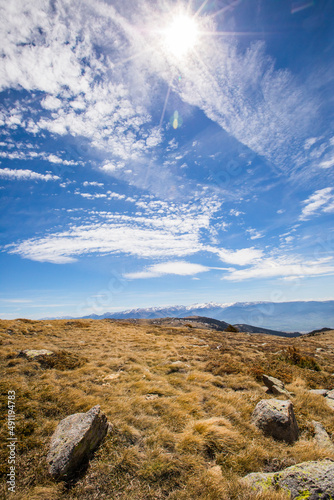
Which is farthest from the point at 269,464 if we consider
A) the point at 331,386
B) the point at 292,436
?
the point at 331,386

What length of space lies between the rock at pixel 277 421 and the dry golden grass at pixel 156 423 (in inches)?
10.0

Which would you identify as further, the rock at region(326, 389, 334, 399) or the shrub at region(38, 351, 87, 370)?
the shrub at region(38, 351, 87, 370)

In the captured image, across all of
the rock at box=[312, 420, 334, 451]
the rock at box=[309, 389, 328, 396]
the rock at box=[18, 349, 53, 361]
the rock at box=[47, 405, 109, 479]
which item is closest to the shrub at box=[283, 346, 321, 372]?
the rock at box=[309, 389, 328, 396]

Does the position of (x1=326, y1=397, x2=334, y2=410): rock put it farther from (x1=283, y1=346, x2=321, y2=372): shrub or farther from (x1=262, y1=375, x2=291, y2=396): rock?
(x1=283, y1=346, x2=321, y2=372): shrub

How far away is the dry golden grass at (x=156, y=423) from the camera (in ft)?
16.2

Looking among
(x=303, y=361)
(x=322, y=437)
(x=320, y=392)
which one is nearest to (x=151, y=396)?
(x=322, y=437)

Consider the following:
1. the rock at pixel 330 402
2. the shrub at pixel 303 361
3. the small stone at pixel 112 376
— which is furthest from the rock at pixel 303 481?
the shrub at pixel 303 361

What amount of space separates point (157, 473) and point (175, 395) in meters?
4.48

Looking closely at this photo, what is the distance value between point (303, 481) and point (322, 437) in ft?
11.8

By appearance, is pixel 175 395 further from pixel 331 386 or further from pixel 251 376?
pixel 331 386

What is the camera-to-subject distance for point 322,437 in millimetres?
6957

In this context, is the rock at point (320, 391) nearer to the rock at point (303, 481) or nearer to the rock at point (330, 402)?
the rock at point (330, 402)

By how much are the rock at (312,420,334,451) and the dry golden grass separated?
9.1 inches

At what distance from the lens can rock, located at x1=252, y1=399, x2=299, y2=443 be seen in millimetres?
6715
